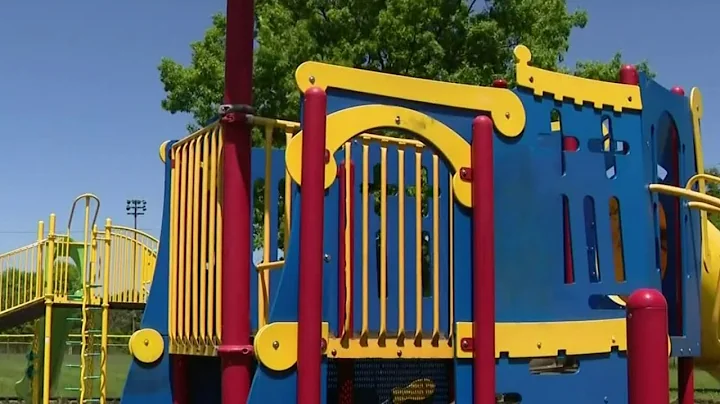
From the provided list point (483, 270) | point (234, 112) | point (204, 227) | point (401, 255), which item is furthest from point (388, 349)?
point (234, 112)

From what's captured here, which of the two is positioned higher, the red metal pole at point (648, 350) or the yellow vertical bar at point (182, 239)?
the yellow vertical bar at point (182, 239)

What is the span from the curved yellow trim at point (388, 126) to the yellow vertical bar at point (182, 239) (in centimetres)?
147

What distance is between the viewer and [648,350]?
3262 millimetres

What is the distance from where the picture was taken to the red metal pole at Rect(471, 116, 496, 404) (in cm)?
455

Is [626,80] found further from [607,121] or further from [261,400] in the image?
[261,400]

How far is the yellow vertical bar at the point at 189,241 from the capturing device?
208 inches

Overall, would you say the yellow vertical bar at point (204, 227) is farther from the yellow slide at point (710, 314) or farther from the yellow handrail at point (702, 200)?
the yellow slide at point (710, 314)

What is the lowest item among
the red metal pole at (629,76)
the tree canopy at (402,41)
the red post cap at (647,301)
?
the red post cap at (647,301)

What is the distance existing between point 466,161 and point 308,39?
11.4 m

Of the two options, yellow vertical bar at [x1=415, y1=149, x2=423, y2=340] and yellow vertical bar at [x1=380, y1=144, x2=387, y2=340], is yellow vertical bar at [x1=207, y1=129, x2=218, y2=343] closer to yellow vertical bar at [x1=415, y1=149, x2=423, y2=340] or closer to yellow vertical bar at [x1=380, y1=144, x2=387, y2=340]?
yellow vertical bar at [x1=380, y1=144, x2=387, y2=340]

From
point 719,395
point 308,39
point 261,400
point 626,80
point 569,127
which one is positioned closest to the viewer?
point 261,400

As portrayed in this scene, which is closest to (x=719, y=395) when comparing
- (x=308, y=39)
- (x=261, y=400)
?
(x=308, y=39)

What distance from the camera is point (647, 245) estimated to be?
5.24 m

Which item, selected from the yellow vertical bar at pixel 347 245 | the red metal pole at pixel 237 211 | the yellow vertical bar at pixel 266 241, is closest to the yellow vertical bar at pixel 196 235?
the yellow vertical bar at pixel 266 241
